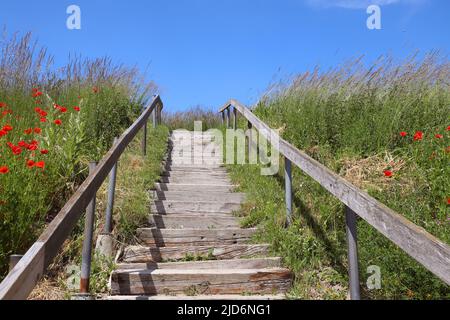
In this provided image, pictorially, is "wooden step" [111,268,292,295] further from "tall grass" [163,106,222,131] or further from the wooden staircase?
"tall grass" [163,106,222,131]

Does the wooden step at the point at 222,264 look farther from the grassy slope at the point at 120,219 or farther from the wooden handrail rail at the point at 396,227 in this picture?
the wooden handrail rail at the point at 396,227

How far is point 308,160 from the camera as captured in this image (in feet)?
13.4

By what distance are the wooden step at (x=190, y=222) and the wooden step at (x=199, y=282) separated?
3.90 ft

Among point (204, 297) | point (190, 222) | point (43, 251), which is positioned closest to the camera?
point (43, 251)

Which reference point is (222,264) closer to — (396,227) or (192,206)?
(192,206)

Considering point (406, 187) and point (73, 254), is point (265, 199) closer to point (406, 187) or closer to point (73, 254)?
point (406, 187)

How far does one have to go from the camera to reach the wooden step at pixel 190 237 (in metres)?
4.91

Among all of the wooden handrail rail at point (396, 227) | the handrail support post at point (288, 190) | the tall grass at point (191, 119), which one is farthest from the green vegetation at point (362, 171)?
the tall grass at point (191, 119)

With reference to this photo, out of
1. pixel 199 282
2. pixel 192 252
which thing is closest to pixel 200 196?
pixel 192 252

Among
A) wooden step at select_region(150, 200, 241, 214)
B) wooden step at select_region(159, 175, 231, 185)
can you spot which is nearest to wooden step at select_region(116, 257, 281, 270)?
wooden step at select_region(150, 200, 241, 214)

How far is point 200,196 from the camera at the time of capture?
20.5 ft

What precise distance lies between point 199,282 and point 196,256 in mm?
678
